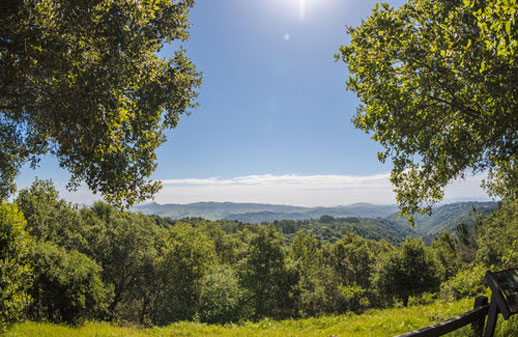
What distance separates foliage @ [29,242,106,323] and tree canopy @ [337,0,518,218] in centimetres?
1689

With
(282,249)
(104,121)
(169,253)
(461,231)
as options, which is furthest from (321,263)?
(104,121)

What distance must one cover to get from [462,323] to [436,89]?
658 cm

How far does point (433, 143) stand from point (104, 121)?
11119mm

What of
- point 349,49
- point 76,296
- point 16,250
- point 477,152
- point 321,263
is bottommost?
point 321,263

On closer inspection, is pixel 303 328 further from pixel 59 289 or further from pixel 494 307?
pixel 59 289

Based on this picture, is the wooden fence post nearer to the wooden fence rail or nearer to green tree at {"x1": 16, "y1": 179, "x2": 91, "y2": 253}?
the wooden fence rail

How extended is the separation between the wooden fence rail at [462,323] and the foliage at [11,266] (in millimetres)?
→ 13759

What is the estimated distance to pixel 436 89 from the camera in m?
7.78

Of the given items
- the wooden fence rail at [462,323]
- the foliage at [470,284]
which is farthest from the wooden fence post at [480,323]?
the foliage at [470,284]

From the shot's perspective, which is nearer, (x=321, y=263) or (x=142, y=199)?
(x=142, y=199)

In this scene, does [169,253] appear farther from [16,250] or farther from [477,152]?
[477,152]

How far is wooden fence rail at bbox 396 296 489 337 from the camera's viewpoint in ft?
14.1

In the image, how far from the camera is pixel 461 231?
91.3 metres

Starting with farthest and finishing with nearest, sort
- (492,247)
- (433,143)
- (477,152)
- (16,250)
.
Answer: (492,247) < (16,250) < (433,143) < (477,152)
